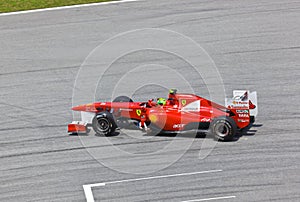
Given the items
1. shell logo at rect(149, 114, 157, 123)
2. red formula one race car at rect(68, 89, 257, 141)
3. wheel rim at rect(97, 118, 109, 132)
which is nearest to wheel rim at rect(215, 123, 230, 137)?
red formula one race car at rect(68, 89, 257, 141)

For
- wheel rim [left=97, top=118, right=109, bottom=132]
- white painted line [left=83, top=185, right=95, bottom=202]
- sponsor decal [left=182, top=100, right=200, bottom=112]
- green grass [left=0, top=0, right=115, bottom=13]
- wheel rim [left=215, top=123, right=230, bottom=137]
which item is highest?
green grass [left=0, top=0, right=115, bottom=13]

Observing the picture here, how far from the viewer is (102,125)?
21.6 metres

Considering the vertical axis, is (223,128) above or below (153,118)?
below

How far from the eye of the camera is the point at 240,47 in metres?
29.0

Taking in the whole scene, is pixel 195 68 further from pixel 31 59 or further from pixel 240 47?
pixel 31 59

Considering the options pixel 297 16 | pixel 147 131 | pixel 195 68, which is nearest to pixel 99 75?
pixel 195 68

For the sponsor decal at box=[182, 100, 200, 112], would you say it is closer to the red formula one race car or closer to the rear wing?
the red formula one race car

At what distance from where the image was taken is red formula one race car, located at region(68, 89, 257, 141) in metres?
20.7

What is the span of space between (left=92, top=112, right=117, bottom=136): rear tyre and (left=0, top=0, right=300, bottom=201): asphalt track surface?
0.43 m

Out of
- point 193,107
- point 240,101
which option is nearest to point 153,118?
point 193,107

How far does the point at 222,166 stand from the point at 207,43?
11299 mm

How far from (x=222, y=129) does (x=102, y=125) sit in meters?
4.18

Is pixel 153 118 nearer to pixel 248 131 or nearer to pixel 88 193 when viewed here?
pixel 248 131

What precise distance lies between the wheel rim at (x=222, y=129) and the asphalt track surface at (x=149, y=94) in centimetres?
46
